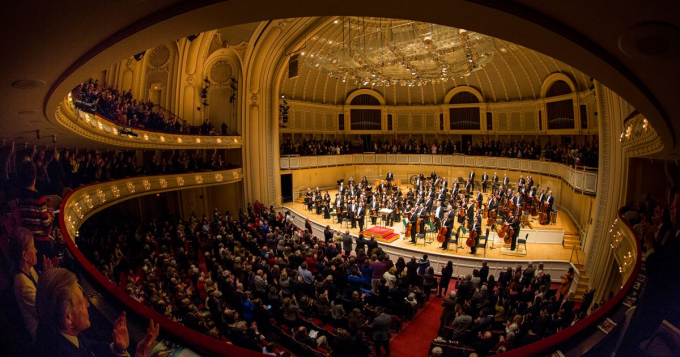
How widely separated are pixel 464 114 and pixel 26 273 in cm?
2500

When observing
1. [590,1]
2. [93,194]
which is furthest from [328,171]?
[590,1]

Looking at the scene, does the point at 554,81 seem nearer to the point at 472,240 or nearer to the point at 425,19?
the point at 472,240

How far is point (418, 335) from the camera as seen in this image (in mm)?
8180

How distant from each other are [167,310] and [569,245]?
41.9 feet

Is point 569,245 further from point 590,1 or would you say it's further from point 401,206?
point 590,1

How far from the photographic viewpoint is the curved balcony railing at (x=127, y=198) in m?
3.35

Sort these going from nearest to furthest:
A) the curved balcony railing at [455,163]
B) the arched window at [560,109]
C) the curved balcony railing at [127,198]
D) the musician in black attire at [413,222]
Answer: the curved balcony railing at [127,198] < the musician in black attire at [413,222] < the curved balcony railing at [455,163] < the arched window at [560,109]

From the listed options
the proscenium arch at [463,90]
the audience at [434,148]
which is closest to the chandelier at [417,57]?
the audience at [434,148]

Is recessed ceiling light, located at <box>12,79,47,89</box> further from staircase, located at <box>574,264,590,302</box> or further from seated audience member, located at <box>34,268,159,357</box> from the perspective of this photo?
staircase, located at <box>574,264,590,302</box>

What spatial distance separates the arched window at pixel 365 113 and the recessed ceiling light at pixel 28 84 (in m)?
24.2

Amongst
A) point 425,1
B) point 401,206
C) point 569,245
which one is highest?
point 425,1

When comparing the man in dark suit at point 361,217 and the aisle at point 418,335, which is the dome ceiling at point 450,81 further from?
the aisle at point 418,335

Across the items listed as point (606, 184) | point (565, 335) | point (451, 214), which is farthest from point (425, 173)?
point (565, 335)

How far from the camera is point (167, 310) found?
6426 millimetres
